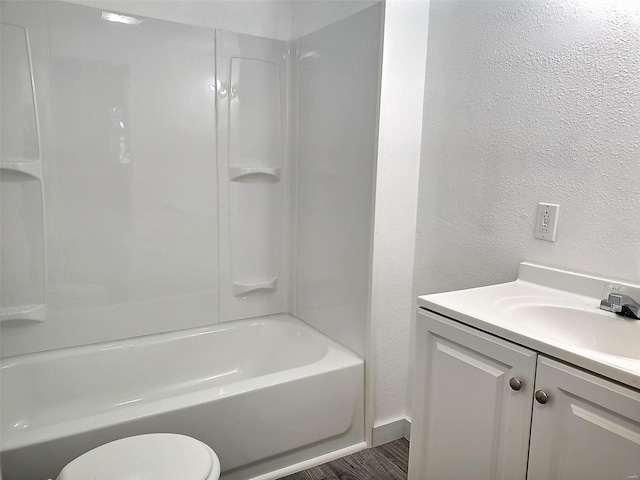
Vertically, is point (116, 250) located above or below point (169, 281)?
above

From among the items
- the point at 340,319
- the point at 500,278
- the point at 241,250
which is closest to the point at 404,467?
the point at 340,319

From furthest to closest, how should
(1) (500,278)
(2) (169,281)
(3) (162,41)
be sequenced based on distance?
(2) (169,281), (3) (162,41), (1) (500,278)

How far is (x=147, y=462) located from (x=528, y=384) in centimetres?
101

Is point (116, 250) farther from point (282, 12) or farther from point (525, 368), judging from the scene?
point (525, 368)

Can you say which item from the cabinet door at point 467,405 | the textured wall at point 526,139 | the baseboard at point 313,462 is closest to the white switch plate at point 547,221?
the textured wall at point 526,139

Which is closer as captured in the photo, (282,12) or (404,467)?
(404,467)

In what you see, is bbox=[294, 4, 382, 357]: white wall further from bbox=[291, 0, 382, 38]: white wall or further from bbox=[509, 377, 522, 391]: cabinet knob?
bbox=[509, 377, 522, 391]: cabinet knob

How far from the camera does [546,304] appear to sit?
1368 millimetres

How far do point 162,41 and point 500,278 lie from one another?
1.81 meters

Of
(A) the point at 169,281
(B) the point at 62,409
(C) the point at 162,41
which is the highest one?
(C) the point at 162,41

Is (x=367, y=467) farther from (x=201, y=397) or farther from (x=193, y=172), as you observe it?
(x=193, y=172)

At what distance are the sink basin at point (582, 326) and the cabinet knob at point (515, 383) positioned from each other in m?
0.14

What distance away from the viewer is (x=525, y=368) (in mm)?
1073

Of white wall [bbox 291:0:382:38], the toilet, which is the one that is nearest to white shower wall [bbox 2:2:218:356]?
white wall [bbox 291:0:382:38]
